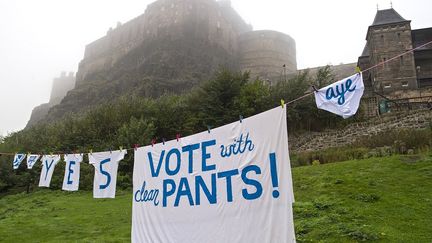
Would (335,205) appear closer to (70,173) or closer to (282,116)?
(282,116)

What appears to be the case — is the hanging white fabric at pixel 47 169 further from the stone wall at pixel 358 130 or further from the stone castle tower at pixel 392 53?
the stone castle tower at pixel 392 53

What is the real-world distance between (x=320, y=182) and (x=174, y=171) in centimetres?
680

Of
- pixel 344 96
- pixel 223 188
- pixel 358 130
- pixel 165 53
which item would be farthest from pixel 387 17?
pixel 223 188

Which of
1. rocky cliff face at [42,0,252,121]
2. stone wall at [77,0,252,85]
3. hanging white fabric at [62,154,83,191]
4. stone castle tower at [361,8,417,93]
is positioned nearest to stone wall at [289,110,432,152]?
hanging white fabric at [62,154,83,191]

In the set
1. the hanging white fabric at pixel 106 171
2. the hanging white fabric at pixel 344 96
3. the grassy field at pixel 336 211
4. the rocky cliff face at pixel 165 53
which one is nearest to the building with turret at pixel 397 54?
the grassy field at pixel 336 211

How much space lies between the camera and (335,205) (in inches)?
360

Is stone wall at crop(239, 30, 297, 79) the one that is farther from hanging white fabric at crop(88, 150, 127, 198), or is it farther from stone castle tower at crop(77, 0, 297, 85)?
hanging white fabric at crop(88, 150, 127, 198)

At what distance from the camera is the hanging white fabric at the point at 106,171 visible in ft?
28.1

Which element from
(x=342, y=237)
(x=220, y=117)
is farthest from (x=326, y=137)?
(x=342, y=237)

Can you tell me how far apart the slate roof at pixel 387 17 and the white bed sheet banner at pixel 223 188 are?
34.3 metres

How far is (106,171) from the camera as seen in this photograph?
869cm

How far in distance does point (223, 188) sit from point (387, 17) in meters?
36.6

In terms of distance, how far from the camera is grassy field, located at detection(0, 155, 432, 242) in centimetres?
739

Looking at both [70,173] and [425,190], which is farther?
[70,173]
